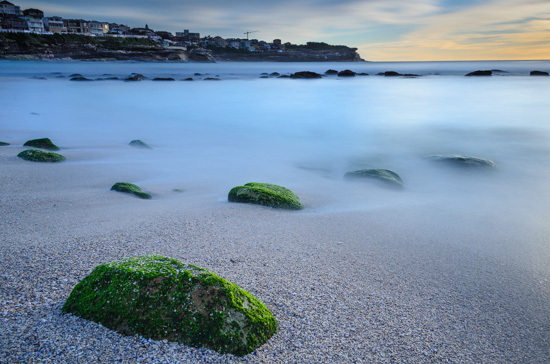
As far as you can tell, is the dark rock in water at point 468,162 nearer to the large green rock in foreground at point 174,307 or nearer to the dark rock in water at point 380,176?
the dark rock in water at point 380,176

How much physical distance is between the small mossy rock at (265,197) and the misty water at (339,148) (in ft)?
0.77

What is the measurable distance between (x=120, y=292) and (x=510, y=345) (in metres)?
2.62

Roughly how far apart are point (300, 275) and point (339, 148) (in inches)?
312

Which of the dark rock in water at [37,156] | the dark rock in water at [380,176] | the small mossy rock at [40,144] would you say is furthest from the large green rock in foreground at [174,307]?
the small mossy rock at [40,144]

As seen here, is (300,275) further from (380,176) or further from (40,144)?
(40,144)

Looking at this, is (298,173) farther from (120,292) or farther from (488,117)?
(488,117)

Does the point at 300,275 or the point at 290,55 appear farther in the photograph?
the point at 290,55

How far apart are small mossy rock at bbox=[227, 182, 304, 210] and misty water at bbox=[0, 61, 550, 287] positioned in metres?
0.23

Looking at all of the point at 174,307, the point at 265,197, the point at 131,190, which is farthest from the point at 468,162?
the point at 174,307

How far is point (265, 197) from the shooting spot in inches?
189

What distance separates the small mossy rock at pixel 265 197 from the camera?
4781 mm

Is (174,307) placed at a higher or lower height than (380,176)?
higher

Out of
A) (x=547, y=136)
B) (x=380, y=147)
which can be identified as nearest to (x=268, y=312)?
(x=380, y=147)

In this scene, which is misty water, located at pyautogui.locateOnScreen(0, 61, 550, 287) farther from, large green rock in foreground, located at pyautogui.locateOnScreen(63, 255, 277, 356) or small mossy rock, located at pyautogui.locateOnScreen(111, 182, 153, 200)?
large green rock in foreground, located at pyautogui.locateOnScreen(63, 255, 277, 356)
